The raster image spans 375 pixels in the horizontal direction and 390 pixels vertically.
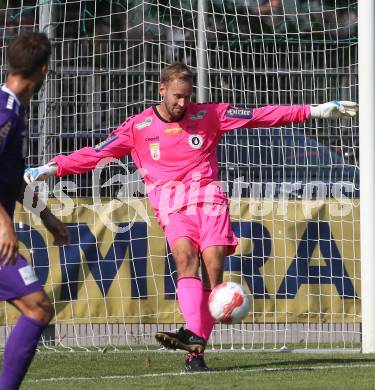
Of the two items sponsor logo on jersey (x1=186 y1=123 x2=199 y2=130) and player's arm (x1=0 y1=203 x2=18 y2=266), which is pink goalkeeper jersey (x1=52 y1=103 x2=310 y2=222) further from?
player's arm (x1=0 y1=203 x2=18 y2=266)

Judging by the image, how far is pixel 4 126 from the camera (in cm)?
596

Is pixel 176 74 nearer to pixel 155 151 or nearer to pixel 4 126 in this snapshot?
pixel 155 151

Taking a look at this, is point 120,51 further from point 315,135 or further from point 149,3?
point 315,135

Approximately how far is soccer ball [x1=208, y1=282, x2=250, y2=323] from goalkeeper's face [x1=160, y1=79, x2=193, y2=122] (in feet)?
4.90

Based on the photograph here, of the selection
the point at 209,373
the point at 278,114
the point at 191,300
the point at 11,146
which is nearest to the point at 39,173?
the point at 191,300

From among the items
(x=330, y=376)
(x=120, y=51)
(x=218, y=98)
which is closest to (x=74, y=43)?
(x=120, y=51)

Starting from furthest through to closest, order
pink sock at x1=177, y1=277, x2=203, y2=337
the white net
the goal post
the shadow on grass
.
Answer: the white net < the goal post < the shadow on grass < pink sock at x1=177, y1=277, x2=203, y2=337

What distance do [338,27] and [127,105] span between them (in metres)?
2.27

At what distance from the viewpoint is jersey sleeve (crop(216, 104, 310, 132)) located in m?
8.73

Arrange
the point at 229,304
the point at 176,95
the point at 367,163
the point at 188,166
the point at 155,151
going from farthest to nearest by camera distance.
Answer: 1. the point at 367,163
2. the point at 155,151
3. the point at 188,166
4. the point at 176,95
5. the point at 229,304

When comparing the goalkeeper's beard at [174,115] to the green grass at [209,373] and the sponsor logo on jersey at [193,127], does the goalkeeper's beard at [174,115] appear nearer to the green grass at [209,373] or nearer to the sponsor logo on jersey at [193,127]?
the sponsor logo on jersey at [193,127]

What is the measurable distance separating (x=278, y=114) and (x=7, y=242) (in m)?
3.54

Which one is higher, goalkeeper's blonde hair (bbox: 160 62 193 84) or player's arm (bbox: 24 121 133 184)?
goalkeeper's blonde hair (bbox: 160 62 193 84)

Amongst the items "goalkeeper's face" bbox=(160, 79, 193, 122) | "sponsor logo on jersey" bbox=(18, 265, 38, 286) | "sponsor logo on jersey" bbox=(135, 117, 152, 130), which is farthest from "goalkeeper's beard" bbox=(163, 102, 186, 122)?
"sponsor logo on jersey" bbox=(18, 265, 38, 286)
